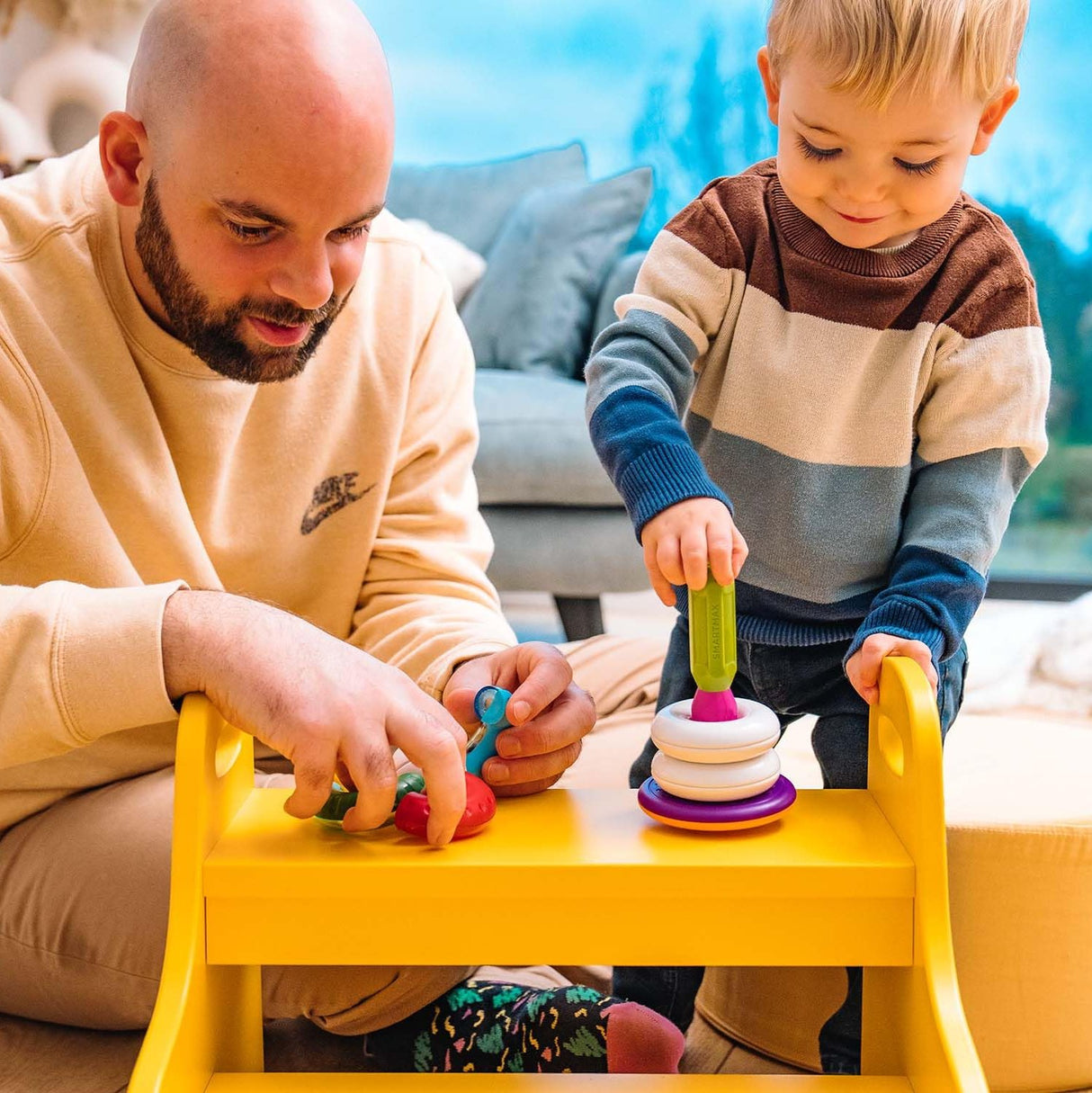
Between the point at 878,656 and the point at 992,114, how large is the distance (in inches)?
15.3

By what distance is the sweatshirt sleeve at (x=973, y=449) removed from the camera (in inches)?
38.8

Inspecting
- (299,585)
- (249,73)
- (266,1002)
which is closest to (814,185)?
(249,73)

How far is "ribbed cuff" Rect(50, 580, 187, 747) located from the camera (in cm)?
86

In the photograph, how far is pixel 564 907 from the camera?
31.8 inches

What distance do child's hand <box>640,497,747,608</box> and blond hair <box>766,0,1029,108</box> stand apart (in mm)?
290

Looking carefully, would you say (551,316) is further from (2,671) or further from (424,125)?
(2,671)

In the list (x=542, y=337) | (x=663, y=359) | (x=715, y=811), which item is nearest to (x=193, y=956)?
(x=715, y=811)

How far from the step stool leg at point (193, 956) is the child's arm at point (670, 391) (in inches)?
11.9

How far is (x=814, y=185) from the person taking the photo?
957 millimetres

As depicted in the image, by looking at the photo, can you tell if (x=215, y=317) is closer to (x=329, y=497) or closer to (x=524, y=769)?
(x=329, y=497)

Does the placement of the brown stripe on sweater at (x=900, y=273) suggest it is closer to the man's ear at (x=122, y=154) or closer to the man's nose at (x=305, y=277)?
the man's nose at (x=305, y=277)

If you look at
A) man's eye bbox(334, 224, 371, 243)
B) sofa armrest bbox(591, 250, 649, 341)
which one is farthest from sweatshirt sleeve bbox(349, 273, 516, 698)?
sofa armrest bbox(591, 250, 649, 341)

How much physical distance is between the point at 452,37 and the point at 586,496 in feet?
5.78

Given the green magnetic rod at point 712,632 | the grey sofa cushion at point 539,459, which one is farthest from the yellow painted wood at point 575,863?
the grey sofa cushion at point 539,459
